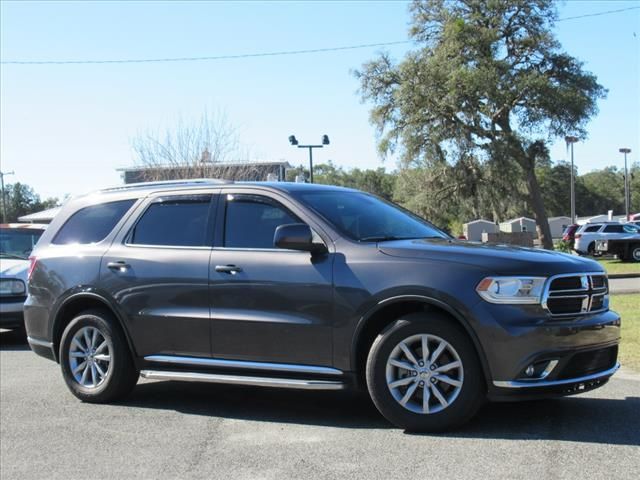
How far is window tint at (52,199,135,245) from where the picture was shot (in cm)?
657

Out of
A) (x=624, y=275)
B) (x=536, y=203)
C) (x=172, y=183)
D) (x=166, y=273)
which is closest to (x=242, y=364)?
(x=166, y=273)

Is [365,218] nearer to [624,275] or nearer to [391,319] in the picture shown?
[391,319]

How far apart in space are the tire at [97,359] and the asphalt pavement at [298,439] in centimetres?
14

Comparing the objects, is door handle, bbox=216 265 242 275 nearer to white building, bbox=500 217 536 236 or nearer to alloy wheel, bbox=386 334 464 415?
alloy wheel, bbox=386 334 464 415

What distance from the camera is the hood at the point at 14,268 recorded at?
10133mm

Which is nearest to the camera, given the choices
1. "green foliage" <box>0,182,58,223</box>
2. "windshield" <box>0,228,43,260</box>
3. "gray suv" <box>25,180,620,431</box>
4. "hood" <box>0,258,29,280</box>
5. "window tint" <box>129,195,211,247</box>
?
"gray suv" <box>25,180,620,431</box>

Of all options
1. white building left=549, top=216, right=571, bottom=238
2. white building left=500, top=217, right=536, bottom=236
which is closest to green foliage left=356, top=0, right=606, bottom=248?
white building left=500, top=217, right=536, bottom=236

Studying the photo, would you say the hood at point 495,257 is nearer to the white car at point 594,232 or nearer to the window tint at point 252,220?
the window tint at point 252,220

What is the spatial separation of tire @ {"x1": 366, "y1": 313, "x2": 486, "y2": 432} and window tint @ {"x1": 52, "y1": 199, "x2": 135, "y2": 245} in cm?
284

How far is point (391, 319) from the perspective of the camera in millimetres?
5172

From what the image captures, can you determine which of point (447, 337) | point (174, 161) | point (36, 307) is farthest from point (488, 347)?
point (174, 161)

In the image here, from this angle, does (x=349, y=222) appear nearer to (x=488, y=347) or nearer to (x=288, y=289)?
(x=288, y=289)

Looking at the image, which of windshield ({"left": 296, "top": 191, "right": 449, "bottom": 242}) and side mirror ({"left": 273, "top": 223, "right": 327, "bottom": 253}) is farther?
windshield ({"left": 296, "top": 191, "right": 449, "bottom": 242})

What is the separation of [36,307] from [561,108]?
114 feet
